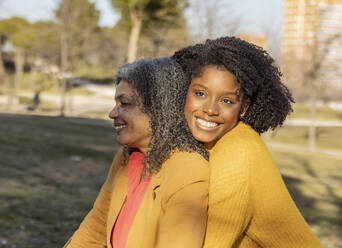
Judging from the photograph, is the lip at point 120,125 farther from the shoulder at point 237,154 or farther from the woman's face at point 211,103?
the shoulder at point 237,154

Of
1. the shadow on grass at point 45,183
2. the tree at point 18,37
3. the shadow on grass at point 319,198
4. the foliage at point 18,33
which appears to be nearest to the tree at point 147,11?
the shadow on grass at point 45,183

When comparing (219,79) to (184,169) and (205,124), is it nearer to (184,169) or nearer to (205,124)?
(205,124)

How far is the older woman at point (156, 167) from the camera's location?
5.55ft

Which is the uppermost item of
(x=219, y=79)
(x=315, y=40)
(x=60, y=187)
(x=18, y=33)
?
(x=315, y=40)

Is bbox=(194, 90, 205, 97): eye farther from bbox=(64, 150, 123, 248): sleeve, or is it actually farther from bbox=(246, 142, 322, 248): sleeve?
bbox=(64, 150, 123, 248): sleeve

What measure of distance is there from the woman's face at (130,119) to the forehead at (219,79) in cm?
30

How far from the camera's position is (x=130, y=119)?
1.95 m

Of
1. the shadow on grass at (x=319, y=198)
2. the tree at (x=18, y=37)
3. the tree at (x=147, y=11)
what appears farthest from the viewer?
the tree at (x=18, y=37)

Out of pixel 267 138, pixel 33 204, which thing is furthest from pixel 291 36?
pixel 33 204

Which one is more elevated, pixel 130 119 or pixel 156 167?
pixel 130 119

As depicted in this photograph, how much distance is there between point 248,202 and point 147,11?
55.9 feet

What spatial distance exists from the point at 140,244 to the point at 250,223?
1.47 feet

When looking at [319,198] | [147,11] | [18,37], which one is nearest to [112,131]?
[147,11]

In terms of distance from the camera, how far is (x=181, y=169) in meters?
1.78
